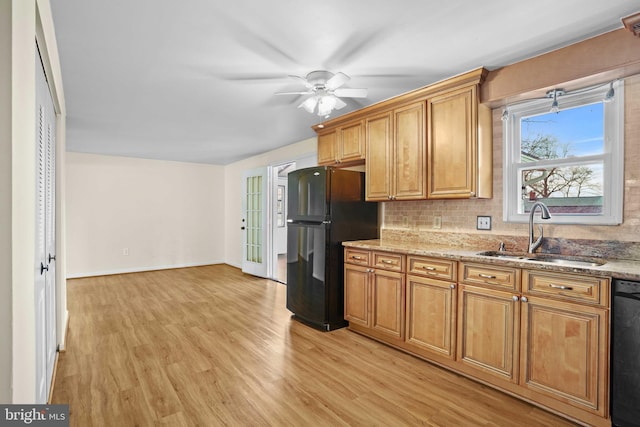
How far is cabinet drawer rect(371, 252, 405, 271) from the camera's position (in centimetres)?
281

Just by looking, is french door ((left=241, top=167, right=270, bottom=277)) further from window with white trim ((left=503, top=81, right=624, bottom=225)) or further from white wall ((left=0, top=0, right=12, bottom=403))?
white wall ((left=0, top=0, right=12, bottom=403))

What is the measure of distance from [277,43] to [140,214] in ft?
17.7

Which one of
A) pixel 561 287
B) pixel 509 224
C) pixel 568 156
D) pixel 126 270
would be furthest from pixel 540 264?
pixel 126 270

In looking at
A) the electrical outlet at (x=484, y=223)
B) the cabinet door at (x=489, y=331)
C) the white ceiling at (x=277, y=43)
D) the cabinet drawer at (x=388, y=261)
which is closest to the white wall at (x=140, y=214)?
the white ceiling at (x=277, y=43)

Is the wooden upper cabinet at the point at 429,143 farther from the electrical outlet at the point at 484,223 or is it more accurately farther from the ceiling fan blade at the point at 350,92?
the ceiling fan blade at the point at 350,92

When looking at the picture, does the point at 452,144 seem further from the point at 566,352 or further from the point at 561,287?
the point at 566,352

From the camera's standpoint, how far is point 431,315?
258 centimetres

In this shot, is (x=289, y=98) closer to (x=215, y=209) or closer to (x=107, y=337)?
(x=107, y=337)

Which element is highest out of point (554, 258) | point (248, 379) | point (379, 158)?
point (379, 158)

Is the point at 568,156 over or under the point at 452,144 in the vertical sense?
under

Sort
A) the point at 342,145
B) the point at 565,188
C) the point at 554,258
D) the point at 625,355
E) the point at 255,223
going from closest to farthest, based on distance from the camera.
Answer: the point at 625,355 → the point at 554,258 → the point at 565,188 → the point at 342,145 → the point at 255,223

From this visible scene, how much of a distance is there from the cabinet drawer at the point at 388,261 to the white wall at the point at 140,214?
5.03 m

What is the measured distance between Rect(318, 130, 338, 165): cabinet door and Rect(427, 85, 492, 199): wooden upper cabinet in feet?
3.98

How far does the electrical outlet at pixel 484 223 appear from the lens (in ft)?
9.08
